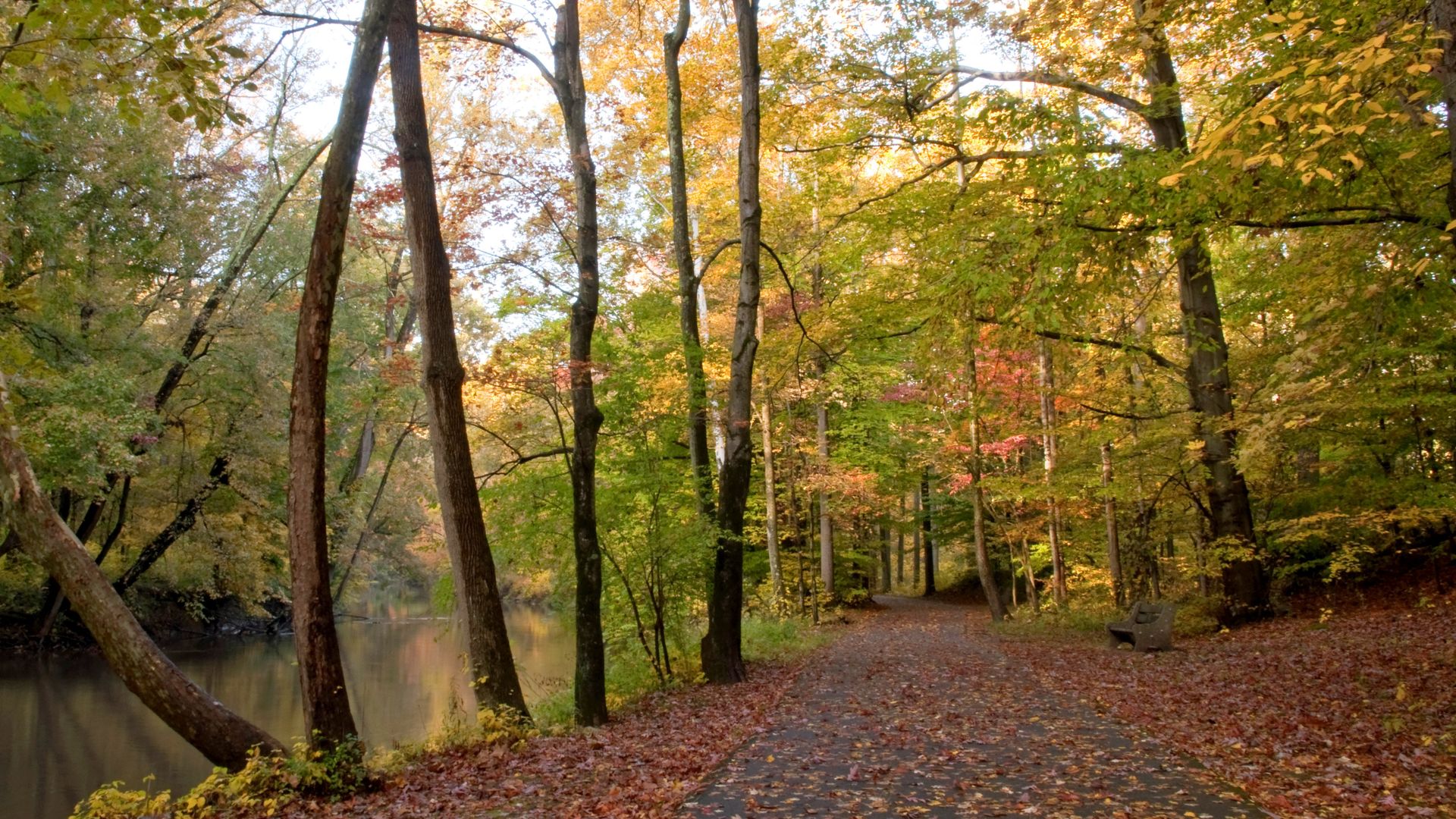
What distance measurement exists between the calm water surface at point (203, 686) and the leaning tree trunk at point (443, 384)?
36 cm

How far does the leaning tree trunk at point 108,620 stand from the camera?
559cm

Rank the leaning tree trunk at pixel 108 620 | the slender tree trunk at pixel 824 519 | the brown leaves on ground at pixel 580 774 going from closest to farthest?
the brown leaves on ground at pixel 580 774
the leaning tree trunk at pixel 108 620
the slender tree trunk at pixel 824 519

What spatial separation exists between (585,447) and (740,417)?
98.8 inches

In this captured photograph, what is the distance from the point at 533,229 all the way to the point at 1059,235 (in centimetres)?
589

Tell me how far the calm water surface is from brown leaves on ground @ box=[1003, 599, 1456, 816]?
602cm

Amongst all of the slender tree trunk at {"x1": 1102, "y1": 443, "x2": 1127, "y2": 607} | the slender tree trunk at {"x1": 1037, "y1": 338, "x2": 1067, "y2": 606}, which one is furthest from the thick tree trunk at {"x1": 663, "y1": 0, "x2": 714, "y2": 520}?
the slender tree trunk at {"x1": 1102, "y1": 443, "x2": 1127, "y2": 607}

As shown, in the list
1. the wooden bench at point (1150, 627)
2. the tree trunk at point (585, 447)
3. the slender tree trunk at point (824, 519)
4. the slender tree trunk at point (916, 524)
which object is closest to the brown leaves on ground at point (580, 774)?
the tree trunk at point (585, 447)

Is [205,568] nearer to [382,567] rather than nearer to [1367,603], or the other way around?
[382,567]

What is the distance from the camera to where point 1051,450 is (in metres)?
15.3

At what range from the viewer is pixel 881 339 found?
12445mm

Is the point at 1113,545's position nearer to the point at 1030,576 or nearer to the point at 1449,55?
the point at 1030,576

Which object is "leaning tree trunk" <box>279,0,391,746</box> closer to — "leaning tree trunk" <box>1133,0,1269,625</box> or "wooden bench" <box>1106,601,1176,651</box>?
"wooden bench" <box>1106,601,1176,651</box>

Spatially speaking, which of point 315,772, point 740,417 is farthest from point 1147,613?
point 315,772

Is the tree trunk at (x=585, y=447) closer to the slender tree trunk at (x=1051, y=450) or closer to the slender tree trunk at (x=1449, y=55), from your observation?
the slender tree trunk at (x=1449, y=55)
